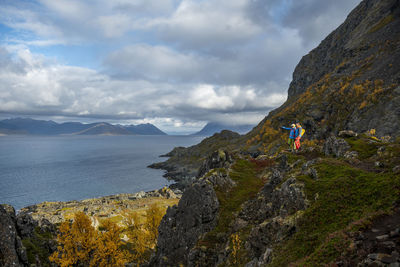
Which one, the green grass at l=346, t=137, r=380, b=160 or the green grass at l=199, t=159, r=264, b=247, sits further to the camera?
the green grass at l=346, t=137, r=380, b=160

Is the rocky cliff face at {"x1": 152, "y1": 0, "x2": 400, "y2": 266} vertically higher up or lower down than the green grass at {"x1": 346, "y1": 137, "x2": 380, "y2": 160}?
lower down

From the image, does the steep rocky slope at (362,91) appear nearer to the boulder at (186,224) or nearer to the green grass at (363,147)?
the green grass at (363,147)

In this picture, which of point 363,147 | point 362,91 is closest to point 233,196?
point 363,147

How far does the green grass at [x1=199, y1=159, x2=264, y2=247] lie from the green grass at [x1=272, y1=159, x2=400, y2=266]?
11453 millimetres

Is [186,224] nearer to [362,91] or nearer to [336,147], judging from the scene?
[336,147]

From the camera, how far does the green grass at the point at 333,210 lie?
12.5 m

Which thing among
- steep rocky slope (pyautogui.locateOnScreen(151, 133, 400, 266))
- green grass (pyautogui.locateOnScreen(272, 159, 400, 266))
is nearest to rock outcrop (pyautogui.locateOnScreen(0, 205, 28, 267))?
steep rocky slope (pyautogui.locateOnScreen(151, 133, 400, 266))

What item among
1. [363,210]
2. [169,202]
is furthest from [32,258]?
[169,202]

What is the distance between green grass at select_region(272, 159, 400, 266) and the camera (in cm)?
1253

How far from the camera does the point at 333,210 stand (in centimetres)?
1589

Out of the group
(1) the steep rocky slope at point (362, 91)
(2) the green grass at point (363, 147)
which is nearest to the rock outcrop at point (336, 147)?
(2) the green grass at point (363, 147)

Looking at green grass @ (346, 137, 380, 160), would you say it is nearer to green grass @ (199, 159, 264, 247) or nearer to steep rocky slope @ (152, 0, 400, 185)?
green grass @ (199, 159, 264, 247)

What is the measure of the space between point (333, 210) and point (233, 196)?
17027 millimetres

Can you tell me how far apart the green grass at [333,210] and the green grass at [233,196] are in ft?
37.6
